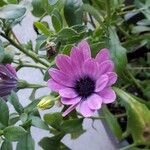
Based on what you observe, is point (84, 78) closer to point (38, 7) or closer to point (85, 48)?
point (85, 48)

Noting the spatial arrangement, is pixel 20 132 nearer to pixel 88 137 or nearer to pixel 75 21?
pixel 75 21

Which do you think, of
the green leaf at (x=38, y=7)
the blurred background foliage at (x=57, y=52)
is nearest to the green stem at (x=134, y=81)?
the blurred background foliage at (x=57, y=52)

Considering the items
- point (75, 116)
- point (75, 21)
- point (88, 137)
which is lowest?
point (88, 137)

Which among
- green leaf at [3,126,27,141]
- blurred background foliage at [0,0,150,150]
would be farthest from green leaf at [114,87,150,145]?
green leaf at [3,126,27,141]

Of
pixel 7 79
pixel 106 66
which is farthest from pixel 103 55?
pixel 7 79

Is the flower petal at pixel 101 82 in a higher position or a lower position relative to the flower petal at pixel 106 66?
lower

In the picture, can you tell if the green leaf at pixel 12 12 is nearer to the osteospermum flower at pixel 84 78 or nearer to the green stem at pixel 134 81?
the osteospermum flower at pixel 84 78

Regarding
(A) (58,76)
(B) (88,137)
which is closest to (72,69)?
(A) (58,76)
